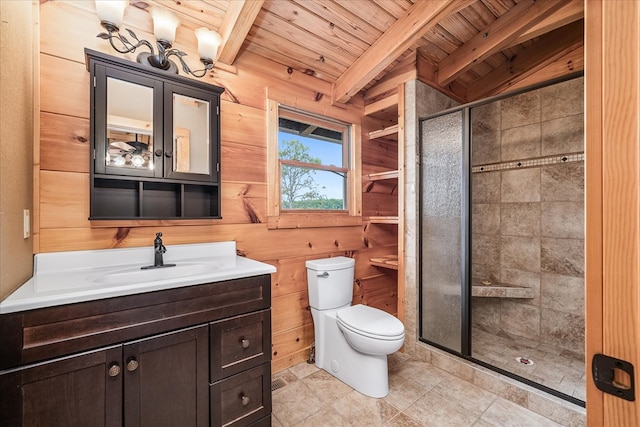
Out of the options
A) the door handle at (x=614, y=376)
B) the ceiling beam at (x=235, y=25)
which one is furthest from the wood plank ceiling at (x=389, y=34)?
the door handle at (x=614, y=376)

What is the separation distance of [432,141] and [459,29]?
2.76 ft

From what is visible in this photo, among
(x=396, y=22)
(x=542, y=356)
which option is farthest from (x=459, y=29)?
(x=542, y=356)

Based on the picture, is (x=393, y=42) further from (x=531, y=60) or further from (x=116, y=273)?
(x=116, y=273)

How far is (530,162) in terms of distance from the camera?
249 cm

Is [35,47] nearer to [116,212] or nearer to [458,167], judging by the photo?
[116,212]

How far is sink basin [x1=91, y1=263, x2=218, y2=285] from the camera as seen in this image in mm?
1271

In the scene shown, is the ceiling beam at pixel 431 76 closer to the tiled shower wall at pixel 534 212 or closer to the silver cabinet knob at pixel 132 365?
the tiled shower wall at pixel 534 212

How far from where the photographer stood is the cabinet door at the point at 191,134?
1570mm

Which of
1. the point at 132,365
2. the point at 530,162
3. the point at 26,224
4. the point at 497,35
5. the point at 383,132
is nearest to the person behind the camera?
the point at 132,365

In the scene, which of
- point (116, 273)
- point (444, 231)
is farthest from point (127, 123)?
point (444, 231)

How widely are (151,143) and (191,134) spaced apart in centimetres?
23

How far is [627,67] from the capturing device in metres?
0.46

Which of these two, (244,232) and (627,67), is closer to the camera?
(627,67)

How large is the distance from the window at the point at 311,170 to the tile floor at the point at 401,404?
1151 mm
